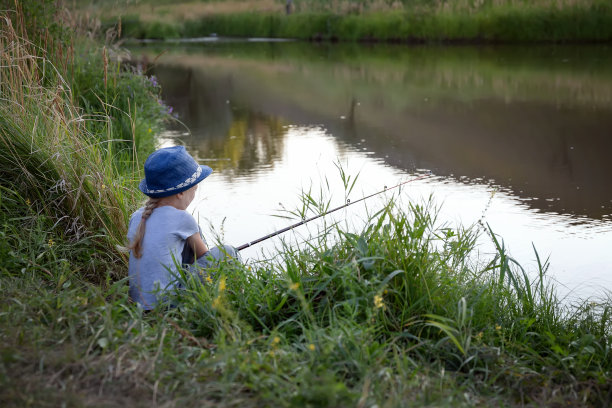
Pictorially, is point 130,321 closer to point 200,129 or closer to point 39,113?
point 39,113

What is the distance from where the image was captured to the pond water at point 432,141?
4.45m

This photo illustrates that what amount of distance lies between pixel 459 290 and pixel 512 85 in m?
7.87

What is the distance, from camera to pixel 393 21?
1842 cm

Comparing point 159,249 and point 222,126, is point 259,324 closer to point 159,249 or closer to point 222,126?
point 159,249

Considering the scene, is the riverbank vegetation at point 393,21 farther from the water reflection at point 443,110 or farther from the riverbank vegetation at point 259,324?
the riverbank vegetation at point 259,324

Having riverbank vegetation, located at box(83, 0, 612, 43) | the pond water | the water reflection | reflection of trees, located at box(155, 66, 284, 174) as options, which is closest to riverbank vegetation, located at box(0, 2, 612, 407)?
the pond water

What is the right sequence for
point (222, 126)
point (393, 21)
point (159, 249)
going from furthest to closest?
point (393, 21)
point (222, 126)
point (159, 249)

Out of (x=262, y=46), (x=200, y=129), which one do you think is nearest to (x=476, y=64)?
(x=200, y=129)

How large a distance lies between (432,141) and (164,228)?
4.50 m

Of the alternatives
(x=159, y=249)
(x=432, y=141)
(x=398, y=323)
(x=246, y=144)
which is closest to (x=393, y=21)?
(x=432, y=141)

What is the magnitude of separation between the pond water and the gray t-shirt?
1.94 feet

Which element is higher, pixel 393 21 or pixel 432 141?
pixel 393 21

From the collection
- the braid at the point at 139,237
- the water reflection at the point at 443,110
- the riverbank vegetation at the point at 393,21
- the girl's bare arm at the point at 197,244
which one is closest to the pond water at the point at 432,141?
the water reflection at the point at 443,110

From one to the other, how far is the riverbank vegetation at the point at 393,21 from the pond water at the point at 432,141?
153cm
